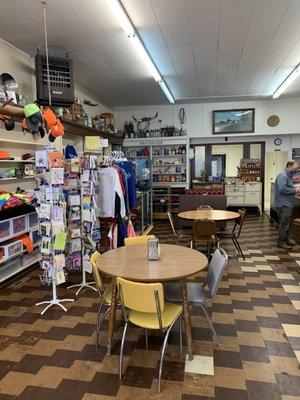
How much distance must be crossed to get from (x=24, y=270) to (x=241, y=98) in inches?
293

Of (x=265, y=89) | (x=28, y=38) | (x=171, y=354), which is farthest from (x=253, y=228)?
(x=28, y=38)

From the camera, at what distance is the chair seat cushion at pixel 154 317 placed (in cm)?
242

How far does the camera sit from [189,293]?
2.99 metres

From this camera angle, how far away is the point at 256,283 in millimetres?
4355

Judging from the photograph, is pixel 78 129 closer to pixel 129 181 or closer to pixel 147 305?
pixel 129 181

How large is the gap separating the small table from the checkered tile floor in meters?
0.26

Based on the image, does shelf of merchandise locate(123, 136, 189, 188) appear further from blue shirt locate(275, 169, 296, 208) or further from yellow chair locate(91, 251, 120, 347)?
yellow chair locate(91, 251, 120, 347)

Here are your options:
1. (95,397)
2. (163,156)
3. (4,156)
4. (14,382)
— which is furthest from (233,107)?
(14,382)

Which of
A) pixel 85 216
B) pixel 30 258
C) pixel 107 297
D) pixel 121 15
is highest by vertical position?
pixel 121 15

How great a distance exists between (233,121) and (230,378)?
8.23m

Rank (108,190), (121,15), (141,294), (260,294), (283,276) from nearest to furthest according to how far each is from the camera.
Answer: (141,294) → (121,15) → (260,294) → (283,276) → (108,190)

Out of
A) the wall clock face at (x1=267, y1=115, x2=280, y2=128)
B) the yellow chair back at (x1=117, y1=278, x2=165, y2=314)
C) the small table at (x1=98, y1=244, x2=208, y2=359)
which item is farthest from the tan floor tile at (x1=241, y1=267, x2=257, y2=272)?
the wall clock face at (x1=267, y1=115, x2=280, y2=128)

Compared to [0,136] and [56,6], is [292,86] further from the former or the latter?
[0,136]

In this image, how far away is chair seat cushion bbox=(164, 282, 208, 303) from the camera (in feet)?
9.39
